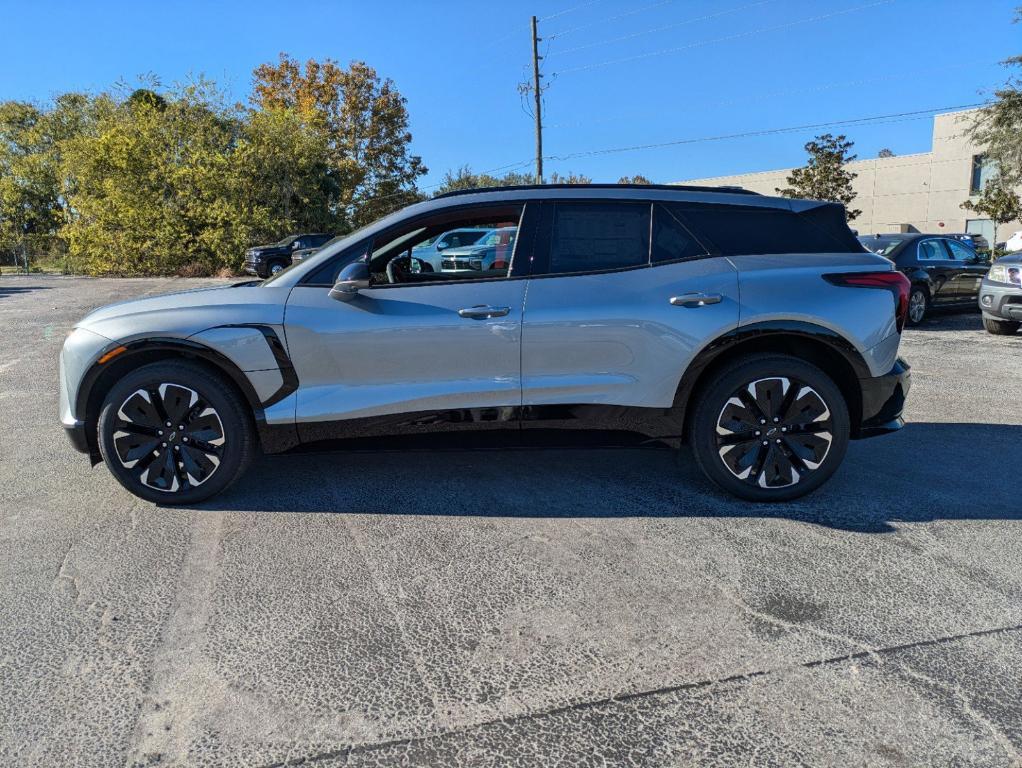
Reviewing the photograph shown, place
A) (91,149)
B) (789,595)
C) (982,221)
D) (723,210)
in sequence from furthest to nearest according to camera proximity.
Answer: (982,221) < (91,149) < (723,210) < (789,595)

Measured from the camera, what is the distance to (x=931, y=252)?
12.1 m

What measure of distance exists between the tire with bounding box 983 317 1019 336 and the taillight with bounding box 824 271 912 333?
27.6 ft

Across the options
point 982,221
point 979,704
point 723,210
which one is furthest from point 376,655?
point 982,221

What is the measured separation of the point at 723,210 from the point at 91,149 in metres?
30.5

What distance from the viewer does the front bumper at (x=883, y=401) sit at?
3.96 m

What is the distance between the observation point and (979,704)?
2295 millimetres

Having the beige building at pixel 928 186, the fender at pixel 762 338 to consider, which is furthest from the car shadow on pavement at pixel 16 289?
the beige building at pixel 928 186

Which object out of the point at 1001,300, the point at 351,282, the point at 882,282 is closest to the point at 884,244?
the point at 1001,300

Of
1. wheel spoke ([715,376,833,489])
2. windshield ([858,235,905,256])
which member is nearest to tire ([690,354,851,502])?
wheel spoke ([715,376,833,489])

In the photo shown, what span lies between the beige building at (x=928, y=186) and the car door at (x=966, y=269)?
30.9m

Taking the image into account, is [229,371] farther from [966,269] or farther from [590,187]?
[966,269]

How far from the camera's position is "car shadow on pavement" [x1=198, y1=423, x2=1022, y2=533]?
3.91 meters

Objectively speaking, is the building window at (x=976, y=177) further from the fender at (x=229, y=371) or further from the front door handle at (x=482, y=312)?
the fender at (x=229, y=371)

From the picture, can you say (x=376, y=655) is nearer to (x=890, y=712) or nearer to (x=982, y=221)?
(x=890, y=712)
